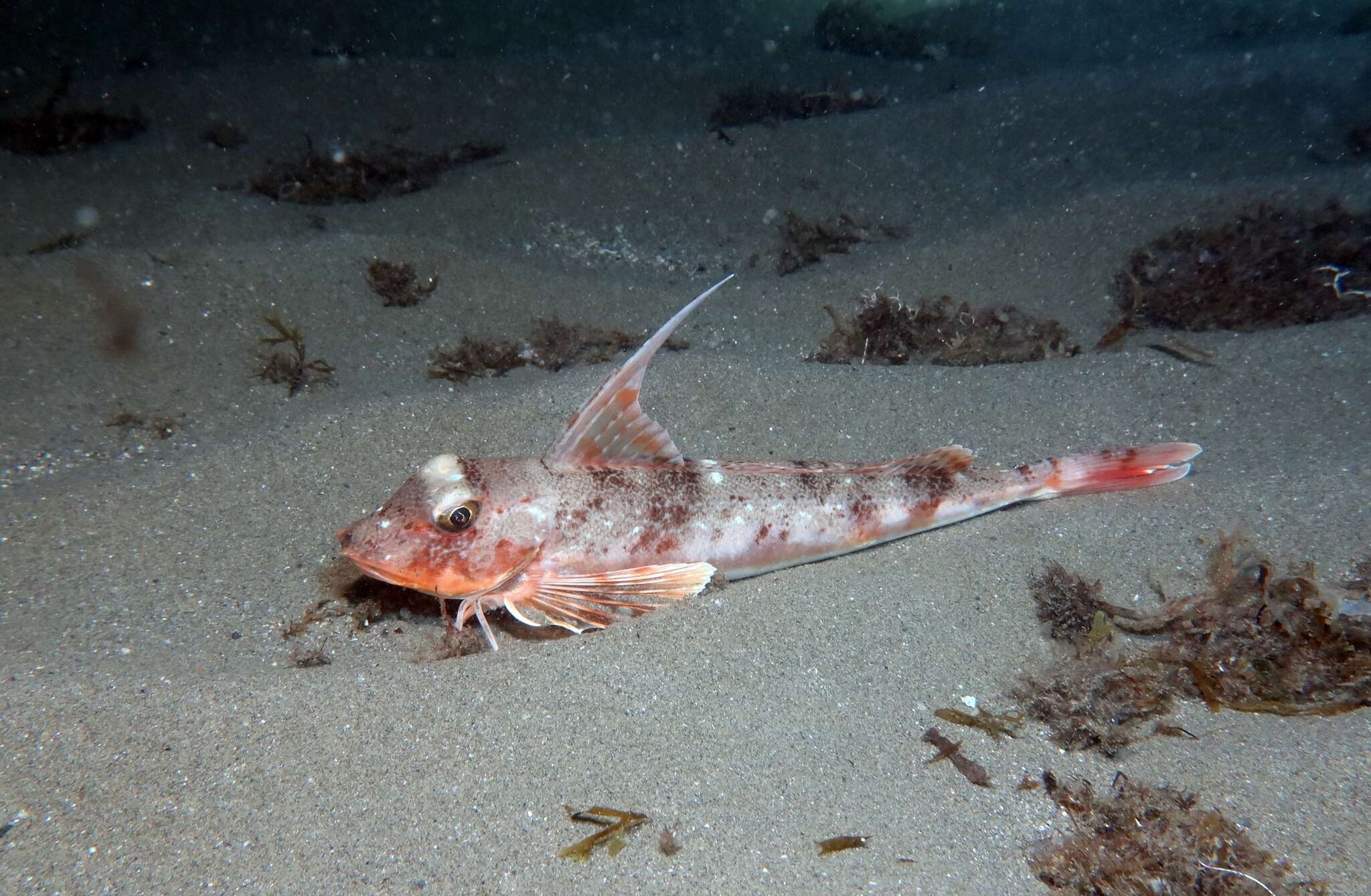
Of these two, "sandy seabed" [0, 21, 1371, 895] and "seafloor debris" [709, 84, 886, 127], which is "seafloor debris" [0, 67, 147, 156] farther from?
"seafloor debris" [709, 84, 886, 127]

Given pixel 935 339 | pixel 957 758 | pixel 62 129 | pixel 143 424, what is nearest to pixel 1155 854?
pixel 957 758

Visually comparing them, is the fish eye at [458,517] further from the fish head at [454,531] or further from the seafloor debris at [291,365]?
the seafloor debris at [291,365]

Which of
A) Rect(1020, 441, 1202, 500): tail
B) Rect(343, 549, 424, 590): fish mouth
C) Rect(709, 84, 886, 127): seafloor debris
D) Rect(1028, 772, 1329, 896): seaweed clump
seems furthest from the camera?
Rect(709, 84, 886, 127): seafloor debris

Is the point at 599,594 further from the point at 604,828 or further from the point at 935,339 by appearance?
the point at 935,339

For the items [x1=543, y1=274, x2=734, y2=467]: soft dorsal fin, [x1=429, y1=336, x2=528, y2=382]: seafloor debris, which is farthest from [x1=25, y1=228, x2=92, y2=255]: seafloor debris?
[x1=543, y1=274, x2=734, y2=467]: soft dorsal fin

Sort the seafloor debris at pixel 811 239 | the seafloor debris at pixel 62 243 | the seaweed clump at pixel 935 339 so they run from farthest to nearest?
the seafloor debris at pixel 811 239
the seaweed clump at pixel 935 339
the seafloor debris at pixel 62 243

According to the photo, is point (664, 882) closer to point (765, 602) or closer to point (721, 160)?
point (765, 602)

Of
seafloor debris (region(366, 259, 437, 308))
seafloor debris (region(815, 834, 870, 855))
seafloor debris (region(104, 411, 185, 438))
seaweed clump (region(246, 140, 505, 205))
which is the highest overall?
seaweed clump (region(246, 140, 505, 205))

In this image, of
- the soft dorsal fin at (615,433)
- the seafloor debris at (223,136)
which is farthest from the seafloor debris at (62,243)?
the soft dorsal fin at (615,433)

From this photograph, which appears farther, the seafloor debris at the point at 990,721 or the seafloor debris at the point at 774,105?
the seafloor debris at the point at 774,105
